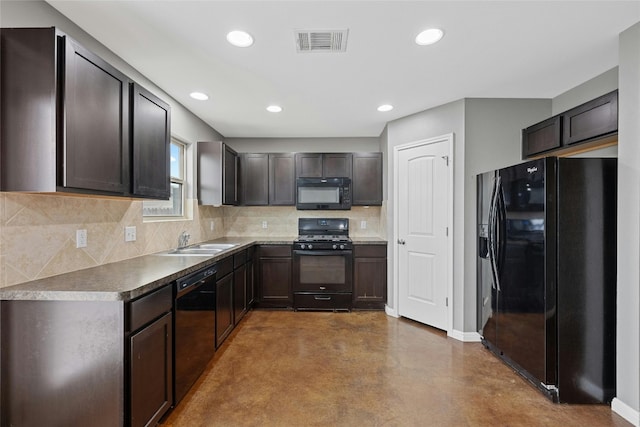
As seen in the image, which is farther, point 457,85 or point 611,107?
point 457,85

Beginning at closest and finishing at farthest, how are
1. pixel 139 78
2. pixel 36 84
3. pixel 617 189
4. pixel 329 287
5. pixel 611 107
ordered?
pixel 36 84
pixel 617 189
pixel 611 107
pixel 139 78
pixel 329 287

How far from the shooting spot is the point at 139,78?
2482mm

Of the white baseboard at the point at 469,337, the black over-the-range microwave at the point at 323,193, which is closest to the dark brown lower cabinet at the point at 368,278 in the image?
the black over-the-range microwave at the point at 323,193

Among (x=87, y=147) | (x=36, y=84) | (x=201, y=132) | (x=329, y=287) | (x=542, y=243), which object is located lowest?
(x=329, y=287)

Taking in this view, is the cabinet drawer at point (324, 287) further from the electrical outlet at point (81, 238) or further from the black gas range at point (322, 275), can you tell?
the electrical outlet at point (81, 238)

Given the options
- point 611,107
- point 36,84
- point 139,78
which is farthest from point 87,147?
point 611,107

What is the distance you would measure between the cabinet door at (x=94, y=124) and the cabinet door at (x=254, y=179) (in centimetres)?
250

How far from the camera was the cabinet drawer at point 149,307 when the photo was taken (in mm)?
1490

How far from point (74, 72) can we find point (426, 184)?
3.05m

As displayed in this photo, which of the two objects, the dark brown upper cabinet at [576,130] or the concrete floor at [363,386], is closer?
the concrete floor at [363,386]

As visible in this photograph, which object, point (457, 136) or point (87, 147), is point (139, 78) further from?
point (457, 136)

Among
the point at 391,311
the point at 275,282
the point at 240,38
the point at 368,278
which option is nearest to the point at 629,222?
the point at 391,311

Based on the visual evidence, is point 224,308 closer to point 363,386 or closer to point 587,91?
point 363,386

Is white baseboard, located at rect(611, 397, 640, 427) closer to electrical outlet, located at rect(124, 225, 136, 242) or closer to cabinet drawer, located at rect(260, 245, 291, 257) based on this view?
cabinet drawer, located at rect(260, 245, 291, 257)
